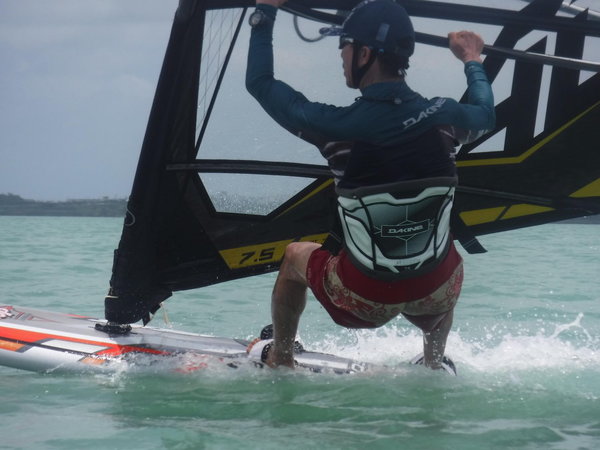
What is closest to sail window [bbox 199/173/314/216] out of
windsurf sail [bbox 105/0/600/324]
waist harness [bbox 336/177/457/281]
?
windsurf sail [bbox 105/0/600/324]

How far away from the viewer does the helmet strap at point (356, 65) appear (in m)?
2.80

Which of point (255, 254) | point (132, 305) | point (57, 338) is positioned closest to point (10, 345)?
point (57, 338)

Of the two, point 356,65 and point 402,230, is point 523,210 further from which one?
point 356,65

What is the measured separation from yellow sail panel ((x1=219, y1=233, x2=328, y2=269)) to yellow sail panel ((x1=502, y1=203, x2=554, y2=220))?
101 cm

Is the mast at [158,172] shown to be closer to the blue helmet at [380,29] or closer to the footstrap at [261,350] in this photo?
the footstrap at [261,350]

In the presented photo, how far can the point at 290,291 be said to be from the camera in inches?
130

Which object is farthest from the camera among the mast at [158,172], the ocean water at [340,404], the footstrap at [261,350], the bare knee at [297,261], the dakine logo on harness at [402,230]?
the footstrap at [261,350]

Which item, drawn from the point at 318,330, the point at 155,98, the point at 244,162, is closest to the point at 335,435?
the point at 244,162

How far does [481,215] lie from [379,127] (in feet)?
3.73

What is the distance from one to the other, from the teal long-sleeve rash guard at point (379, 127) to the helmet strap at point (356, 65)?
2.3 inches

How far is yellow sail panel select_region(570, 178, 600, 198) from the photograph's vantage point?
3.63 metres

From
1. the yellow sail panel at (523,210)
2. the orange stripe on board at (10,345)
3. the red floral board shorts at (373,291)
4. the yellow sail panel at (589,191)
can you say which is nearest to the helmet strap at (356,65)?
the red floral board shorts at (373,291)

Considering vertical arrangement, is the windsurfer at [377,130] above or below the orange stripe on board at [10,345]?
above

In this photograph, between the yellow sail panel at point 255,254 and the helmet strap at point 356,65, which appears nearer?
the helmet strap at point 356,65
